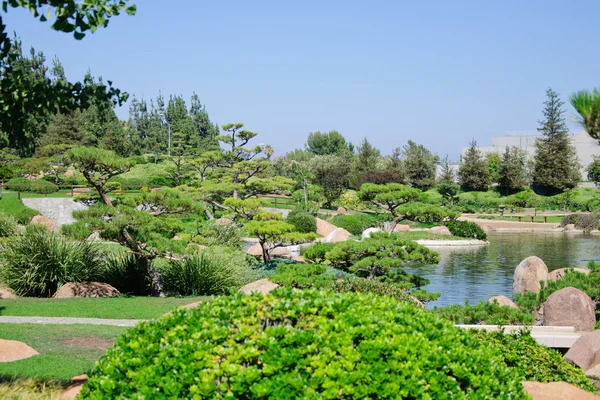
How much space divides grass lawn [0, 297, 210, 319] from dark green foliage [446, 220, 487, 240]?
59.6 ft

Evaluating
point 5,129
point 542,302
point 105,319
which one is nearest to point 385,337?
point 5,129

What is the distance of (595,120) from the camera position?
8.59 meters

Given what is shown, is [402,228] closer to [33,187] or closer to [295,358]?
[33,187]

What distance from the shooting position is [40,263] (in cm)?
1240

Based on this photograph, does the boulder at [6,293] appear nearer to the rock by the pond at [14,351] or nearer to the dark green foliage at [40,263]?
the dark green foliage at [40,263]

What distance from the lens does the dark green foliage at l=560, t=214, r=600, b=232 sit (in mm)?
31281

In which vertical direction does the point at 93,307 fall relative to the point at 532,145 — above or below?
below

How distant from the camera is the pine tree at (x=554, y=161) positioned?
46250 mm

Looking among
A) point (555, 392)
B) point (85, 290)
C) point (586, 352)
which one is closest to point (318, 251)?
point (85, 290)

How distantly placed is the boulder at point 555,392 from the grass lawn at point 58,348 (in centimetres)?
363

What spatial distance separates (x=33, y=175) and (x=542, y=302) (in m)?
35.4

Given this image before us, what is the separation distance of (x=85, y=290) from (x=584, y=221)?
27253 millimetres

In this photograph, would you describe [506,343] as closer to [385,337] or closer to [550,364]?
[550,364]

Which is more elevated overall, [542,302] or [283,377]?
[283,377]
